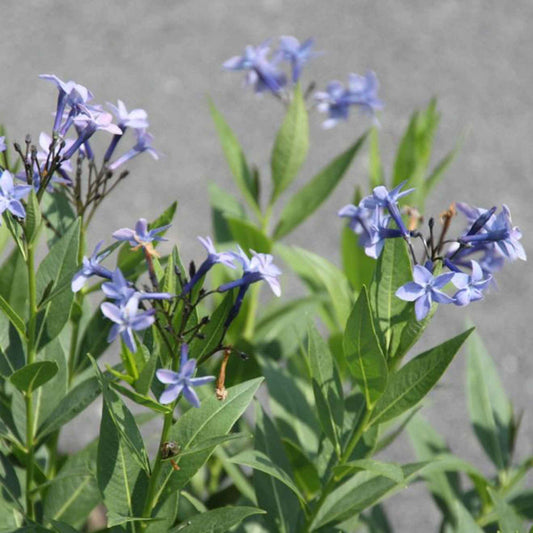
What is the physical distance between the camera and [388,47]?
452 cm

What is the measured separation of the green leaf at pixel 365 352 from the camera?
4.47 feet

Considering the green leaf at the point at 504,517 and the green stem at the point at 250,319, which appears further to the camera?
the green stem at the point at 250,319

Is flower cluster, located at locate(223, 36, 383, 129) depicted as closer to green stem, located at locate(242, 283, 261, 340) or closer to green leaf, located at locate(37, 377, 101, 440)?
green stem, located at locate(242, 283, 261, 340)

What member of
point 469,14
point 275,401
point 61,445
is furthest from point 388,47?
point 275,401

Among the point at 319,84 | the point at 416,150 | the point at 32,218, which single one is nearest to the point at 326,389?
the point at 32,218

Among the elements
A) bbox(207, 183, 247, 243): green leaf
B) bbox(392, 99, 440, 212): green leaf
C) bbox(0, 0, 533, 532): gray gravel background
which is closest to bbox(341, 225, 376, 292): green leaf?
bbox(392, 99, 440, 212): green leaf

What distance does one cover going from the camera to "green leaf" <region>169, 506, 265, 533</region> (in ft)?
4.38

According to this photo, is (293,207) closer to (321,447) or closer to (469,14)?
(321,447)

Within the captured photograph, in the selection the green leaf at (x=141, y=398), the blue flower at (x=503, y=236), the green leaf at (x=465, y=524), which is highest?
the blue flower at (x=503, y=236)

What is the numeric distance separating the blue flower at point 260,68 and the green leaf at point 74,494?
963mm

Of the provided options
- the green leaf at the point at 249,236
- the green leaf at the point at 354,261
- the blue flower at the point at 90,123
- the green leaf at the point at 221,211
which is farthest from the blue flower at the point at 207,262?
the green leaf at the point at 221,211

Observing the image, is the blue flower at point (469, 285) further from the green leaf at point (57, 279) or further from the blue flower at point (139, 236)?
the green leaf at point (57, 279)

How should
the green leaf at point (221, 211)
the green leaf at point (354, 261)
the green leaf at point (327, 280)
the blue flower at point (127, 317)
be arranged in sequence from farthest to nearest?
the green leaf at point (221, 211), the green leaf at point (354, 261), the green leaf at point (327, 280), the blue flower at point (127, 317)

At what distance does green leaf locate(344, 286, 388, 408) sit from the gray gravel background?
1.91 m
